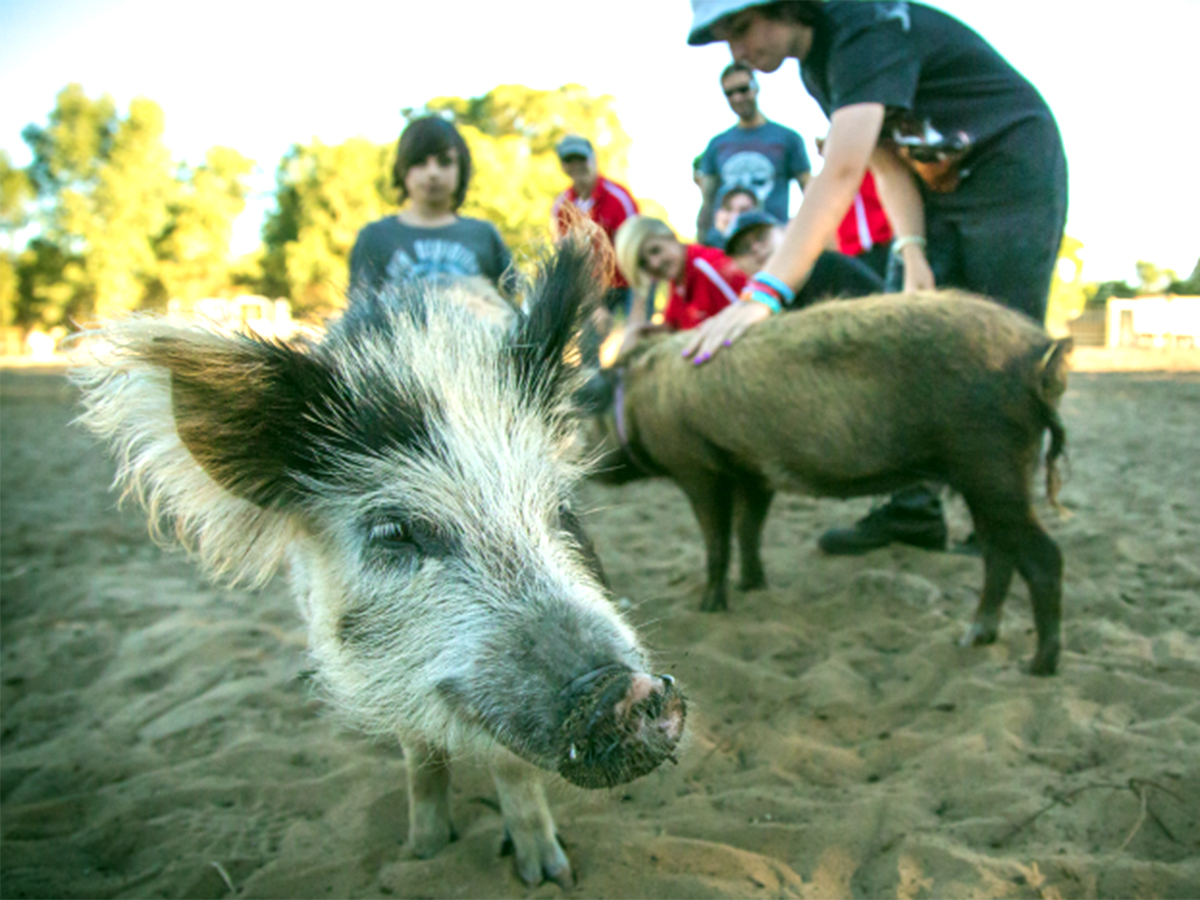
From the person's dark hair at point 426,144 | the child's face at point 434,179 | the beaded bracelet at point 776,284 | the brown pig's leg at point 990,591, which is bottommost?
the brown pig's leg at point 990,591

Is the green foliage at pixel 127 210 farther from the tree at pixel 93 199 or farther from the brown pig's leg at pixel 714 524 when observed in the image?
the brown pig's leg at pixel 714 524

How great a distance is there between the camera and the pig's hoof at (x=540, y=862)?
6.75ft

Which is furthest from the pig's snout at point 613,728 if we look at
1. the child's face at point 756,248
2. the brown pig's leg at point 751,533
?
the child's face at point 756,248

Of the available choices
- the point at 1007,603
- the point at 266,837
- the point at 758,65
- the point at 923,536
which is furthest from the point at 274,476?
the point at 923,536

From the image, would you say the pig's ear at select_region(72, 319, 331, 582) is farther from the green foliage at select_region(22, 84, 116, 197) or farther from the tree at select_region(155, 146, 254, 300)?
the green foliage at select_region(22, 84, 116, 197)

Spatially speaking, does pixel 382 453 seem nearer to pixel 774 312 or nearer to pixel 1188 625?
pixel 774 312

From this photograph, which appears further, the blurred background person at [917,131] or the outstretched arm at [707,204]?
the outstretched arm at [707,204]

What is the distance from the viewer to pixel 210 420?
1815 millimetres

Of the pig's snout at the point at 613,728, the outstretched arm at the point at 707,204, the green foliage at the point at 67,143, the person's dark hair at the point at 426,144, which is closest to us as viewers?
the pig's snout at the point at 613,728

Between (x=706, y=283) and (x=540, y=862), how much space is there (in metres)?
3.72

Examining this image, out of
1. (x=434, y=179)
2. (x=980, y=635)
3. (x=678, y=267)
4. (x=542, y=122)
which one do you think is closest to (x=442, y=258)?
(x=434, y=179)

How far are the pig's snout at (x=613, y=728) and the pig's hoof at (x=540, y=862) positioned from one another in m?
0.79

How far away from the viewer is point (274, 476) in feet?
6.38

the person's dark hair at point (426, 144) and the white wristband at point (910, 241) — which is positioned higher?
the person's dark hair at point (426, 144)
